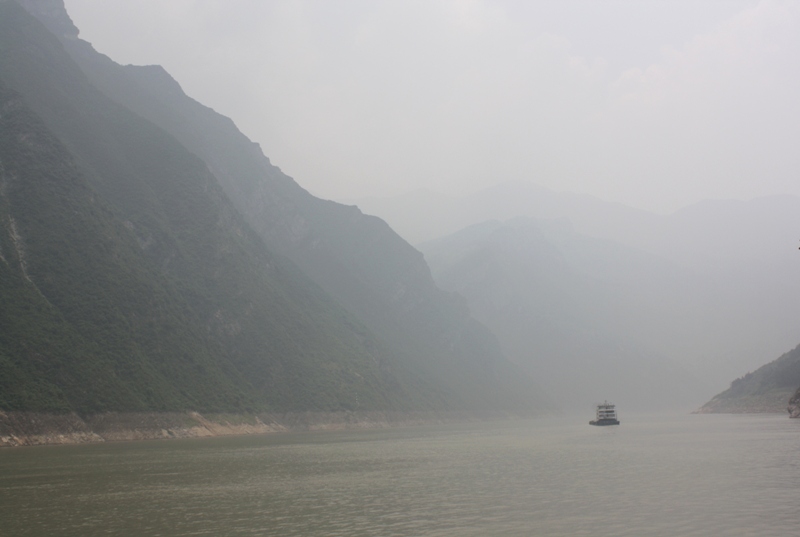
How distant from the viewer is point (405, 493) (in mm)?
51281

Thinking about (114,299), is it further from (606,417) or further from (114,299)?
(606,417)

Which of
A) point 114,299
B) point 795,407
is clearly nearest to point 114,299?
point 114,299

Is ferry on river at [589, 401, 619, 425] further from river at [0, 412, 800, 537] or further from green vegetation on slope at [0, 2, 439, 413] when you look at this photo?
river at [0, 412, 800, 537]

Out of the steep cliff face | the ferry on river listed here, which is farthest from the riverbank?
the steep cliff face

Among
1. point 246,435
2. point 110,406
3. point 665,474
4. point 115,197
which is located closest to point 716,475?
point 665,474

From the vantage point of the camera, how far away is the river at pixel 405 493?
3662 centimetres

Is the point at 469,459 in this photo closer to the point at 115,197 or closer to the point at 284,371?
the point at 284,371

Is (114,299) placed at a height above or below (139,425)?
above

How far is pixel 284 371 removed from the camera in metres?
179

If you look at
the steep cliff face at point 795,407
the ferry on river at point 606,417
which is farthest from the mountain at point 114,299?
the steep cliff face at point 795,407

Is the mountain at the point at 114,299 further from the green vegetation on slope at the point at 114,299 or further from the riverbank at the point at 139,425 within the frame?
the riverbank at the point at 139,425

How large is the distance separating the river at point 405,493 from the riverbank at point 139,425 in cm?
577

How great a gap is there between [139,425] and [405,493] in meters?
76.6

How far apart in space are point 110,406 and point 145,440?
376 inches
